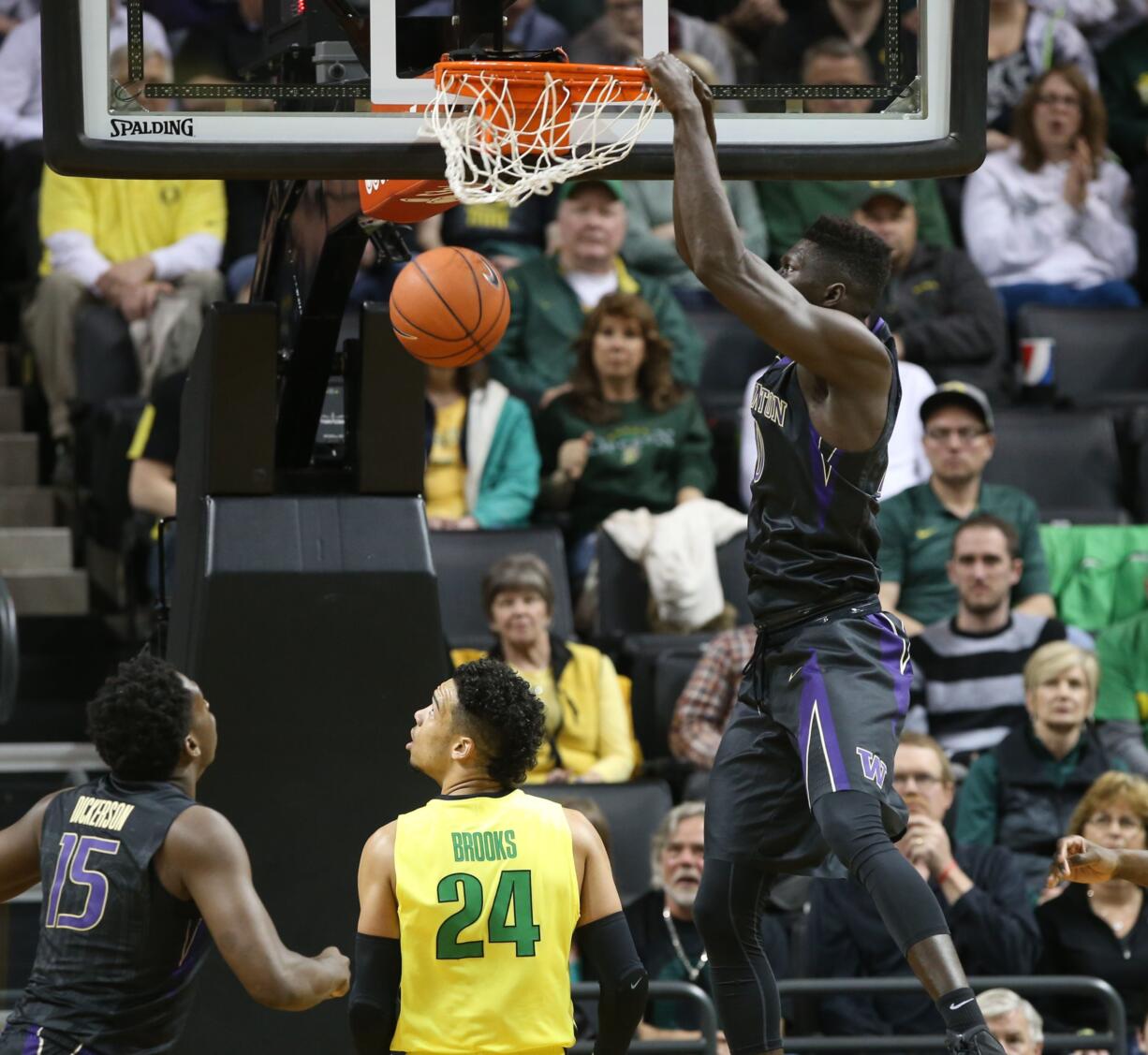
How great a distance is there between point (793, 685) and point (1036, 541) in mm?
4185

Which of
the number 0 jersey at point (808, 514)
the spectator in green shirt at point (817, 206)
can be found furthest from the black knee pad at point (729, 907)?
the spectator in green shirt at point (817, 206)

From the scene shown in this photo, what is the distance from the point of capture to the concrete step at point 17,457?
32.1 ft

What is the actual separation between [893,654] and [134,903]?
1.78 metres

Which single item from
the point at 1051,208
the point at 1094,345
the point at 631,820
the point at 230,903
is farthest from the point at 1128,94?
the point at 230,903

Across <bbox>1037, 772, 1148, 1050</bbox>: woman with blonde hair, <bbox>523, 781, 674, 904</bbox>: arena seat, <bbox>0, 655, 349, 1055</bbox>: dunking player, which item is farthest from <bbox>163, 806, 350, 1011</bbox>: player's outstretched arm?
<bbox>1037, 772, 1148, 1050</bbox>: woman with blonde hair

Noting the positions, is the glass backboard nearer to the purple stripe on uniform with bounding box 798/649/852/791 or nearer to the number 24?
the purple stripe on uniform with bounding box 798/649/852/791

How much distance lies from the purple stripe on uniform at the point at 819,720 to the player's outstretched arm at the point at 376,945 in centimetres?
96

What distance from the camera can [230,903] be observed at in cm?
433

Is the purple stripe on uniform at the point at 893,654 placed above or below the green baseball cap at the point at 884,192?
below

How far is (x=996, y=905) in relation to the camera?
7.09 m

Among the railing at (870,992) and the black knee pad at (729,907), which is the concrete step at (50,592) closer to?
the railing at (870,992)

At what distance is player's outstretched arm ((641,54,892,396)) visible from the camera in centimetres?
440

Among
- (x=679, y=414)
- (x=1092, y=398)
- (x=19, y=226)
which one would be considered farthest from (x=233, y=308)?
Result: (x=1092, y=398)

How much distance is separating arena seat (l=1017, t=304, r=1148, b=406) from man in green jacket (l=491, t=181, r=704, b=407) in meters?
2.01
